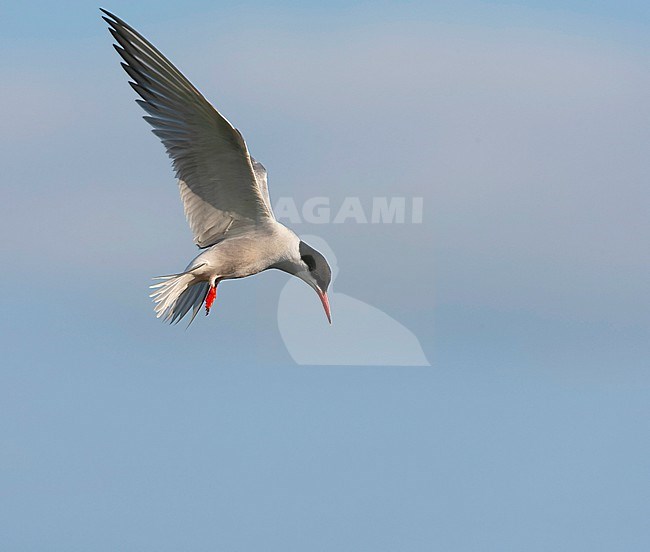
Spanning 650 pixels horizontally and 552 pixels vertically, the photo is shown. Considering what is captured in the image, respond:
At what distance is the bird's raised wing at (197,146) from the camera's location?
1180 cm

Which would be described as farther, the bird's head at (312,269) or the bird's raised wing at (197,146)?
the bird's head at (312,269)

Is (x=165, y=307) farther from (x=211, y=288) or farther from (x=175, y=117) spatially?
(x=175, y=117)

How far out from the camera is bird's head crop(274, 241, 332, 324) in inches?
518

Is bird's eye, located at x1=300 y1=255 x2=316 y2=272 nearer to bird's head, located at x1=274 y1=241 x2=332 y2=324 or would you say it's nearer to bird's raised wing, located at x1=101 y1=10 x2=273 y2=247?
bird's head, located at x1=274 y1=241 x2=332 y2=324

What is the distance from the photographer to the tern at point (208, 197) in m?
11.9

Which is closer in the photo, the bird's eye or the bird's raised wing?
the bird's raised wing

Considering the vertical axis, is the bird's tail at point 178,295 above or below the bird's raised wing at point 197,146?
below

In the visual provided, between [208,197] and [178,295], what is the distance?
967 millimetres

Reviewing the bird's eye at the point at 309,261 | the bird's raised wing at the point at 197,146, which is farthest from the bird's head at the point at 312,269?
the bird's raised wing at the point at 197,146

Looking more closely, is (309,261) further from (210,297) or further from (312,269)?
(210,297)

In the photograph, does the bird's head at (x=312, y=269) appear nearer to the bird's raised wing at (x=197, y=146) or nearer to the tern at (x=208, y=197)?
the tern at (x=208, y=197)

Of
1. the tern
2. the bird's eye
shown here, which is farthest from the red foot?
the bird's eye

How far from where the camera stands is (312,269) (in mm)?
13266

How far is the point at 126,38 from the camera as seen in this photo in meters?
11.7
